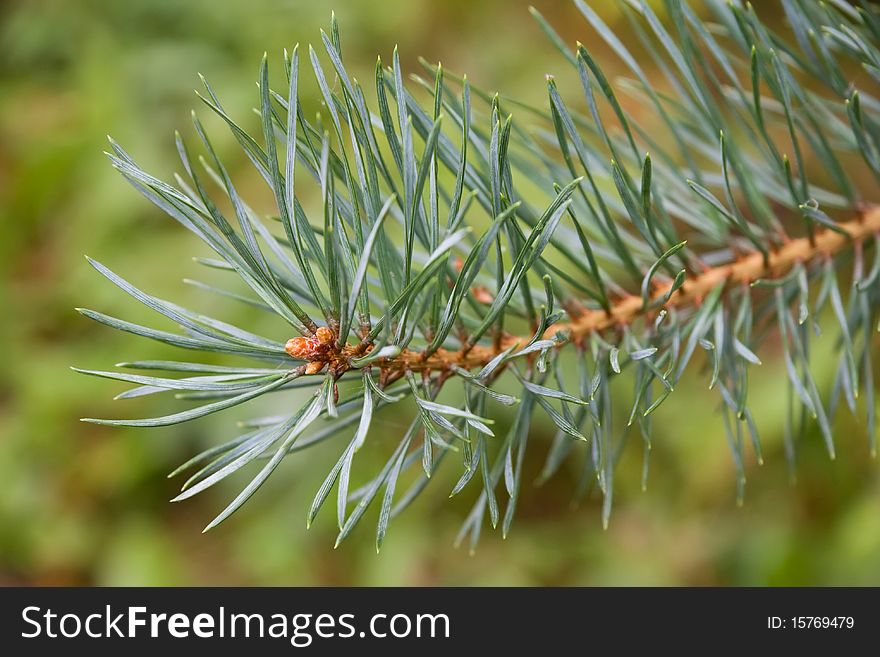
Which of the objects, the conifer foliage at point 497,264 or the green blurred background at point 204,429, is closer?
the conifer foliage at point 497,264

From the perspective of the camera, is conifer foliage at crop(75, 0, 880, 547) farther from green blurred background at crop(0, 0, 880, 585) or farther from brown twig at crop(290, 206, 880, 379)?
green blurred background at crop(0, 0, 880, 585)

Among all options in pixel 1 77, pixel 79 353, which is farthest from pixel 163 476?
pixel 1 77

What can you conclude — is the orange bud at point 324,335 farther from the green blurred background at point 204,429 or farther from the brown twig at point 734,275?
the green blurred background at point 204,429

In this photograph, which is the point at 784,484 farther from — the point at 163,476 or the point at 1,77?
the point at 1,77

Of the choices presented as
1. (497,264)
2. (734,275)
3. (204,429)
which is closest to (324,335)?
(497,264)

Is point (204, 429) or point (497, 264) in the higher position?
point (204, 429)

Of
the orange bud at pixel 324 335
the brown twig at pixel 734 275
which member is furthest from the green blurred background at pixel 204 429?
the orange bud at pixel 324 335

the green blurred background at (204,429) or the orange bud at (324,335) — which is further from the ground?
the green blurred background at (204,429)

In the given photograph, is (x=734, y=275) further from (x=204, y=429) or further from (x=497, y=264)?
(x=204, y=429)

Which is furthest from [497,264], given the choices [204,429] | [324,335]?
[204,429]

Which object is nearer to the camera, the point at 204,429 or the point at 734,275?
the point at 734,275
